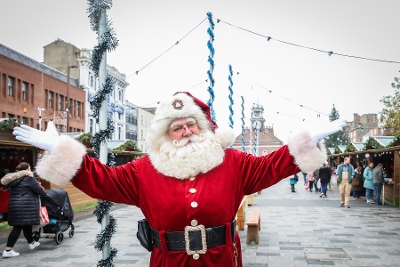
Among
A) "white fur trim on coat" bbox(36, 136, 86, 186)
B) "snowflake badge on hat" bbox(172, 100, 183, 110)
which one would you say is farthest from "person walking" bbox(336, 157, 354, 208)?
"white fur trim on coat" bbox(36, 136, 86, 186)

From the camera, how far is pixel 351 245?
790cm

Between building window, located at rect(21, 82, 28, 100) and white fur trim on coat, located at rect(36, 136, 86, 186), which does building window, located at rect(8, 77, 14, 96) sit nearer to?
building window, located at rect(21, 82, 28, 100)

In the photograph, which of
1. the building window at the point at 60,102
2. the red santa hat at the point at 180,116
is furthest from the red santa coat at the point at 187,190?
the building window at the point at 60,102

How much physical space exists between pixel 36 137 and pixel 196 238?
1404 millimetres

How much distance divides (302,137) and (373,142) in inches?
583

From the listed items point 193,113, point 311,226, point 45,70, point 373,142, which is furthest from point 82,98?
point 193,113

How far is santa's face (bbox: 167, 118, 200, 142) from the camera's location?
130 inches

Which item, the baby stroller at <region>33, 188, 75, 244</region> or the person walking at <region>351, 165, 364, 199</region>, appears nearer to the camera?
the baby stroller at <region>33, 188, 75, 244</region>

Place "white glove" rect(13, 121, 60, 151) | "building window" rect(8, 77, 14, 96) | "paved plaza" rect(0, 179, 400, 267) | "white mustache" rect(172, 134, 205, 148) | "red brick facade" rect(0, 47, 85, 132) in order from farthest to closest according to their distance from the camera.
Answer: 1. "building window" rect(8, 77, 14, 96)
2. "red brick facade" rect(0, 47, 85, 132)
3. "paved plaza" rect(0, 179, 400, 267)
4. "white mustache" rect(172, 134, 205, 148)
5. "white glove" rect(13, 121, 60, 151)

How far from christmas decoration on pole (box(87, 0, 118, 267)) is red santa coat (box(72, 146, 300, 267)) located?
504 mm

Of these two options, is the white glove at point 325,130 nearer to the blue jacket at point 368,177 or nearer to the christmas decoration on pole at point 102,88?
the christmas decoration on pole at point 102,88

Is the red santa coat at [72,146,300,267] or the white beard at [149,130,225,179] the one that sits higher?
the white beard at [149,130,225,179]

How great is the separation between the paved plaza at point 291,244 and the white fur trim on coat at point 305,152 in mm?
3995

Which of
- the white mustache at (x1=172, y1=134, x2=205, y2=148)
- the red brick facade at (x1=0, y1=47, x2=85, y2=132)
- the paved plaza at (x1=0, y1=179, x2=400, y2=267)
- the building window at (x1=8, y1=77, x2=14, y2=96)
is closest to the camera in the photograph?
the white mustache at (x1=172, y1=134, x2=205, y2=148)
